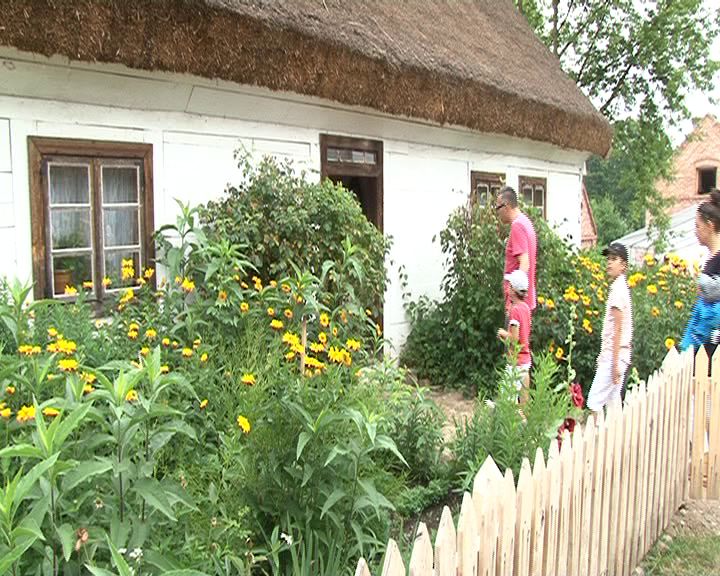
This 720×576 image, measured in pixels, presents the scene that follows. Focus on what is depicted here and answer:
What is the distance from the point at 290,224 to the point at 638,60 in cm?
1547

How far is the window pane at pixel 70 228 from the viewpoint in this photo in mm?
4930

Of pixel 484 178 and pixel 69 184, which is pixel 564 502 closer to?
pixel 69 184

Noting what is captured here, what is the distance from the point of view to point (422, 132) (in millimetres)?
8461

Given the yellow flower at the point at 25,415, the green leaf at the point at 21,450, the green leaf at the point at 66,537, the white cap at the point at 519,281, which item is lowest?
the green leaf at the point at 66,537

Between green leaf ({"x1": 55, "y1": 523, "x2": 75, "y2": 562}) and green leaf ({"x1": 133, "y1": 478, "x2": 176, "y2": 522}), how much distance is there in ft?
0.68

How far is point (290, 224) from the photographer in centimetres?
550

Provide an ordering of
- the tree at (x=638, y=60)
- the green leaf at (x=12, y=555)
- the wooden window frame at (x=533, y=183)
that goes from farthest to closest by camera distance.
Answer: the tree at (x=638, y=60) < the wooden window frame at (x=533, y=183) < the green leaf at (x=12, y=555)

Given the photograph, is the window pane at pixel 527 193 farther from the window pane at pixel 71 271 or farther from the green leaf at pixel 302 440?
the green leaf at pixel 302 440

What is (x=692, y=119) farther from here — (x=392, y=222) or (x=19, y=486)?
(x=19, y=486)

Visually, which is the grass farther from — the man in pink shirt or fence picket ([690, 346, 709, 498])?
the man in pink shirt

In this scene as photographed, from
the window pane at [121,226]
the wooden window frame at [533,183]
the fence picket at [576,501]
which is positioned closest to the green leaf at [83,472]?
the fence picket at [576,501]

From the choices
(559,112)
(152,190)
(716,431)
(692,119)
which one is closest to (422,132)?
(559,112)

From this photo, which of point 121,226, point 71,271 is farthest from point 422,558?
point 121,226

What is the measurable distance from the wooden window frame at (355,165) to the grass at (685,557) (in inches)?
173
